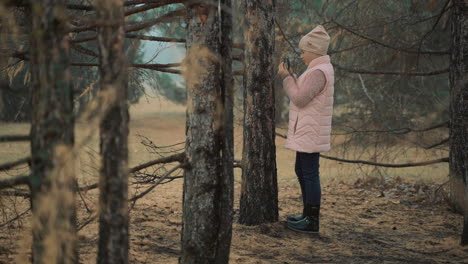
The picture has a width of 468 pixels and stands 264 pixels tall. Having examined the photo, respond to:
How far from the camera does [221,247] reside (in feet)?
11.7

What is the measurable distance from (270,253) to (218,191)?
1.47m

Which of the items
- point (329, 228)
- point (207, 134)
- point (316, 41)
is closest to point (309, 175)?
point (329, 228)

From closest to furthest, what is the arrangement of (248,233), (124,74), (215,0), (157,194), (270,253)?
(124,74)
(215,0)
(270,253)
(248,233)
(157,194)

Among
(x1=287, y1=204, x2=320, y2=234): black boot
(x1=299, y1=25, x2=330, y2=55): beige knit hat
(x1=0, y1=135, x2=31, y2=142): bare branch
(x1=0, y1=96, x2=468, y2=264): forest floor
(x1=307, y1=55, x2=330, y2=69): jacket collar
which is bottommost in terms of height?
(x1=0, y1=96, x2=468, y2=264): forest floor

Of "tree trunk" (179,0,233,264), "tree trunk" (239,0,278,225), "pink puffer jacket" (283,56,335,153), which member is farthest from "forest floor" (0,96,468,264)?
"pink puffer jacket" (283,56,335,153)

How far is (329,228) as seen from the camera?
577cm

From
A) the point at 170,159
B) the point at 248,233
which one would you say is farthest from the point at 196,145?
the point at 248,233

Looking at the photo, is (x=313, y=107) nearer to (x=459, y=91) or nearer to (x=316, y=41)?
(x=316, y=41)

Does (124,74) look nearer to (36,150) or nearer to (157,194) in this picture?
(36,150)

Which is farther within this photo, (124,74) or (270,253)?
(270,253)

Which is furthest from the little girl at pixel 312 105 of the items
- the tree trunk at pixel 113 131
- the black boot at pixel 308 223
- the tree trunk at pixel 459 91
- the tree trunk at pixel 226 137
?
the tree trunk at pixel 113 131

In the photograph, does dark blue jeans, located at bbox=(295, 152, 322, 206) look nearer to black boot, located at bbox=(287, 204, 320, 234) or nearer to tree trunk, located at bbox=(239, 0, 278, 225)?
black boot, located at bbox=(287, 204, 320, 234)

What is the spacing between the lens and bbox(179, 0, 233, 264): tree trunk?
133 inches

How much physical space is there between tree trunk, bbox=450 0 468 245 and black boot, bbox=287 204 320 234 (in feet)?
5.06
